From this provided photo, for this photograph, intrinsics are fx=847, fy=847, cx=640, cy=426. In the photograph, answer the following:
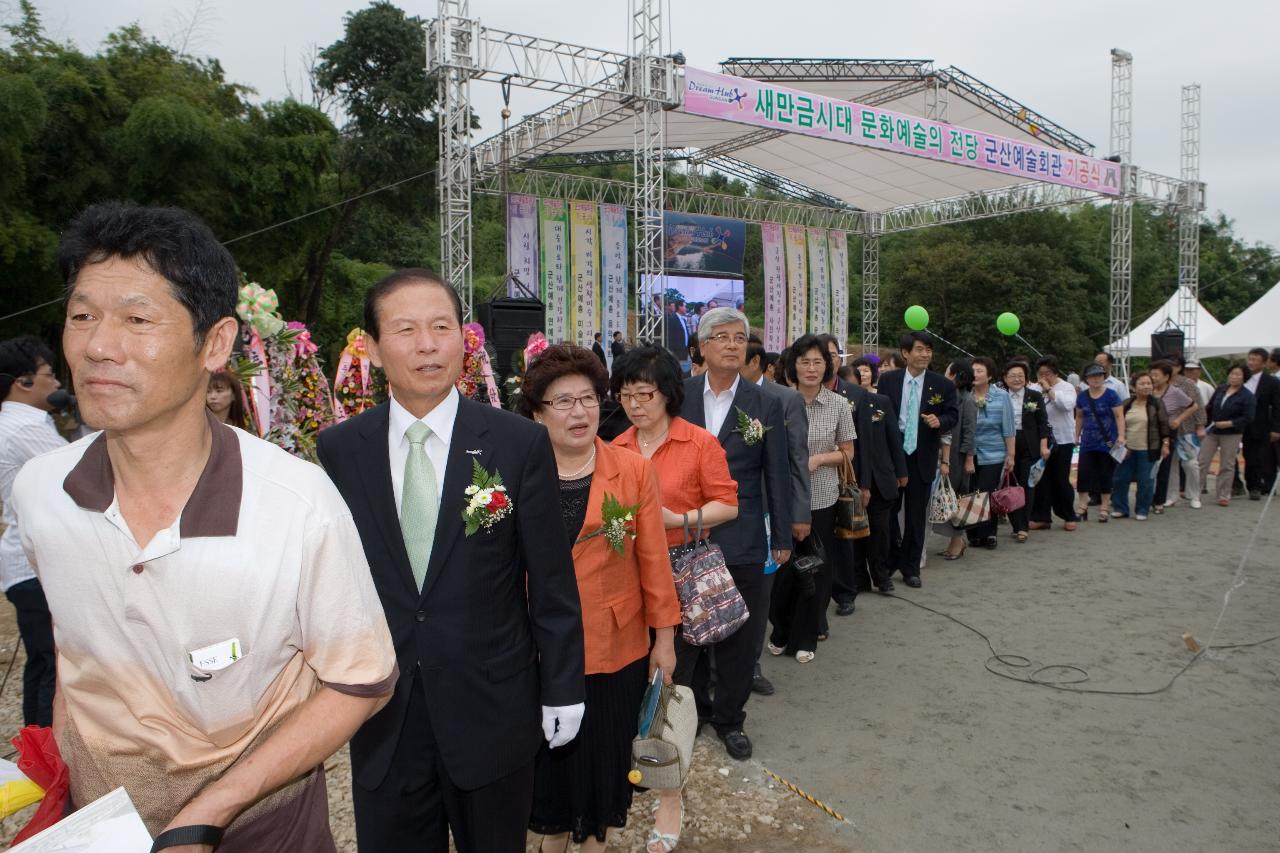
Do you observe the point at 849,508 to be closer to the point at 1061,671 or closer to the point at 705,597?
the point at 1061,671

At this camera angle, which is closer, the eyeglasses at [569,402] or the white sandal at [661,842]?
the eyeglasses at [569,402]

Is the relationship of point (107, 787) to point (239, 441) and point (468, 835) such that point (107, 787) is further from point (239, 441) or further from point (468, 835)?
point (468, 835)

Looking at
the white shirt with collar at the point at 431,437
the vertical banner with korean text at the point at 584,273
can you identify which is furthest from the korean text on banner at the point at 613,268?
the white shirt with collar at the point at 431,437

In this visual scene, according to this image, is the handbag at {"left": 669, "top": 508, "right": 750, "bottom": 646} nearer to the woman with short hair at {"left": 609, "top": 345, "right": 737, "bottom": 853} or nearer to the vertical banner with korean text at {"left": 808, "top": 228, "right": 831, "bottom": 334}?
the woman with short hair at {"left": 609, "top": 345, "right": 737, "bottom": 853}

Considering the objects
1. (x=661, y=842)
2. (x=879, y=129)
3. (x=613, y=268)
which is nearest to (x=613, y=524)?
(x=661, y=842)

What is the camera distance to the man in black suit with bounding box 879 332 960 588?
20.2 ft

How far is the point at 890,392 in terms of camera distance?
6270 mm

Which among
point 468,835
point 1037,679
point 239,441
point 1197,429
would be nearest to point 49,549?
point 239,441

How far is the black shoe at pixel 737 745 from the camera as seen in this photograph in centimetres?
354

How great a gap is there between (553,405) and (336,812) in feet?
5.96

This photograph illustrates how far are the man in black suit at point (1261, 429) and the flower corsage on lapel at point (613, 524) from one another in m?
9.71

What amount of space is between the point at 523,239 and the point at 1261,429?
34.7 ft

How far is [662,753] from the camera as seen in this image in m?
2.50

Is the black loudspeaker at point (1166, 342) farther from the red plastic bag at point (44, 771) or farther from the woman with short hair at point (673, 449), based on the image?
the red plastic bag at point (44, 771)
